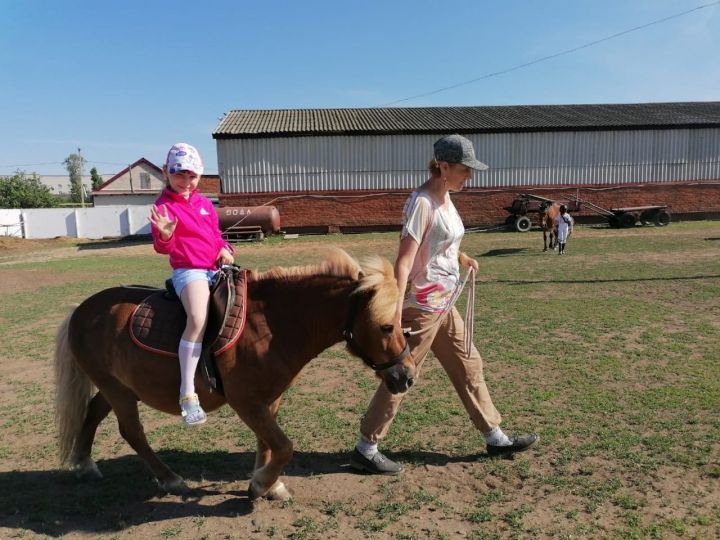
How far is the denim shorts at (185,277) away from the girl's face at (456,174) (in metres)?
1.74

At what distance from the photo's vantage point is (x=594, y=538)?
109 inches

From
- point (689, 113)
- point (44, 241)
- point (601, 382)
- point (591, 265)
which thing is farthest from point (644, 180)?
point (44, 241)

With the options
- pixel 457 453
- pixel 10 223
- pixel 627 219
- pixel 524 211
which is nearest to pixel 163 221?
pixel 457 453

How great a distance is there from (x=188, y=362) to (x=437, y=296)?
5.57 ft

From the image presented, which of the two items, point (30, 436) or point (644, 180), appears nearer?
point (30, 436)

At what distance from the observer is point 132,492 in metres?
3.49

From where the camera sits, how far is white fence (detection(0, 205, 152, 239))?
33.1 m

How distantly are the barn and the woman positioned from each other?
23.7 m

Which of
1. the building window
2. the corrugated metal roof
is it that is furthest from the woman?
the building window

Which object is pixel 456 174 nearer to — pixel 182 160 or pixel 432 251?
pixel 432 251

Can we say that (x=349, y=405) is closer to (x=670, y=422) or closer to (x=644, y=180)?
(x=670, y=422)

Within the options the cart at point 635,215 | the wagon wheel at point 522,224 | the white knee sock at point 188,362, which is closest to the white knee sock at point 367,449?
the white knee sock at point 188,362

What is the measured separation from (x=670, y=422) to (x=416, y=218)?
9.66ft

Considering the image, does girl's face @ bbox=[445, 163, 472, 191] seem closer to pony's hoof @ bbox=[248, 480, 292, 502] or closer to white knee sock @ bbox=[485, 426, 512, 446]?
white knee sock @ bbox=[485, 426, 512, 446]
